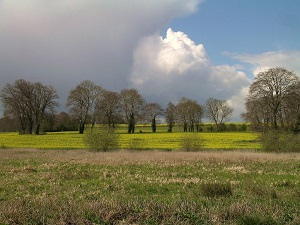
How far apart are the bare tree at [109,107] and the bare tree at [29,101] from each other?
35.0 ft

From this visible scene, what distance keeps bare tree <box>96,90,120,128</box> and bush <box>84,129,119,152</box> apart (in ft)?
131

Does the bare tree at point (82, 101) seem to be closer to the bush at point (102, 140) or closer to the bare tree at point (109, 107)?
the bare tree at point (109, 107)

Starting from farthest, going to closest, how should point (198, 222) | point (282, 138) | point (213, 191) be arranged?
point (282, 138) < point (213, 191) < point (198, 222)

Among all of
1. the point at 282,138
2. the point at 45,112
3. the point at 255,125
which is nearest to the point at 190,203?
the point at 282,138

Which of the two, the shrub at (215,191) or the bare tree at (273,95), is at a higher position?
the bare tree at (273,95)

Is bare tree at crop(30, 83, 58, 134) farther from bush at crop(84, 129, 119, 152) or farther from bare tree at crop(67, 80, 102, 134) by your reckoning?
bush at crop(84, 129, 119, 152)

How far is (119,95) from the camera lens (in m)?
87.8

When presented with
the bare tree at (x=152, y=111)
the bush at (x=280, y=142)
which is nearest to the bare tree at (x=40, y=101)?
the bare tree at (x=152, y=111)

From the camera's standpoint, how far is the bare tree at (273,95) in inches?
2103

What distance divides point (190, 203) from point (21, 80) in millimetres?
78910

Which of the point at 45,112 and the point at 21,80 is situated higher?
the point at 21,80

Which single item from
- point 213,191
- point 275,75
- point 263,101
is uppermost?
point 275,75

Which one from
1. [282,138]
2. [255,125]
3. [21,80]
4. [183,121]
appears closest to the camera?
[282,138]

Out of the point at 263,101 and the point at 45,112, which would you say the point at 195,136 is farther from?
the point at 45,112
